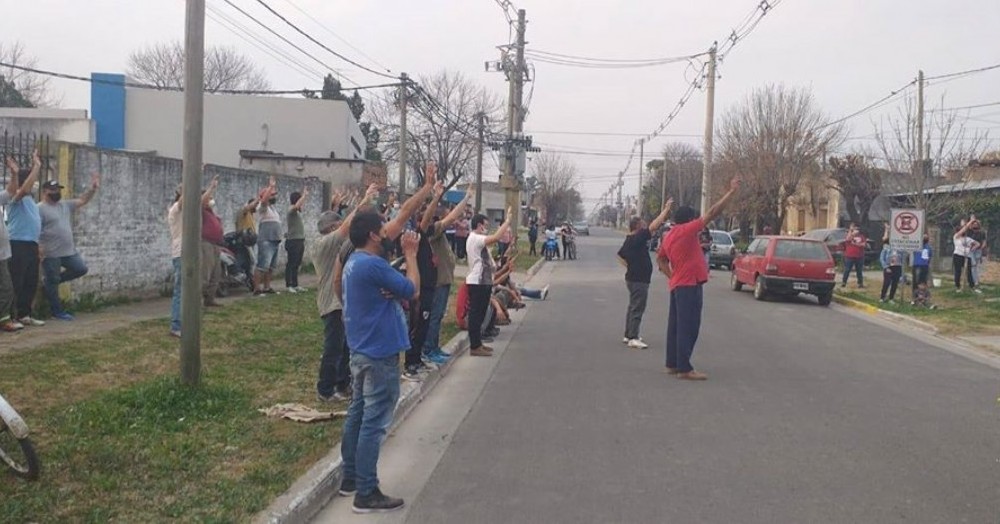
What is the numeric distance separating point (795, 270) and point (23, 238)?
15504 millimetres

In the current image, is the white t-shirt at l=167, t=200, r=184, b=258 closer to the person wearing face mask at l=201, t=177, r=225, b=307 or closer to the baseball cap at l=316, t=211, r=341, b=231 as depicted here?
the person wearing face mask at l=201, t=177, r=225, b=307

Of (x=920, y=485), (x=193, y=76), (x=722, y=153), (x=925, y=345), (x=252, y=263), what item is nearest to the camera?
(x=920, y=485)

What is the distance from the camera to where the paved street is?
5.64 metres

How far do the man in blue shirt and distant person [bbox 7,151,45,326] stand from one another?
19.7ft

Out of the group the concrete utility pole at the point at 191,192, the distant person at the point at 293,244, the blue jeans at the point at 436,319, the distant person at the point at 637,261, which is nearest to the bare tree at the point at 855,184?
the distant person at the point at 293,244

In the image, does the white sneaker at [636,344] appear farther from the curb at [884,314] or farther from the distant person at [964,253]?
the distant person at [964,253]

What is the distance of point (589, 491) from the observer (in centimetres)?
589

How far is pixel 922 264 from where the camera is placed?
63.4 ft

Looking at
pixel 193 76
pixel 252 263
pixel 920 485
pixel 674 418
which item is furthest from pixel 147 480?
pixel 252 263

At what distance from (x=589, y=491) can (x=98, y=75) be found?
49.2 m

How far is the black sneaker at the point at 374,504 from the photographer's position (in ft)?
18.1

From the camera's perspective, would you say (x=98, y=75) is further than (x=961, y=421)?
Yes

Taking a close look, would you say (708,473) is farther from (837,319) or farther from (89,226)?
(837,319)

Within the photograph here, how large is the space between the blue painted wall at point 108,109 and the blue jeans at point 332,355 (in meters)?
44.4
